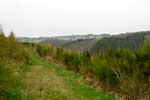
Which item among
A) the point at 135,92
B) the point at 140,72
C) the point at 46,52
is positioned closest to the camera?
the point at 135,92

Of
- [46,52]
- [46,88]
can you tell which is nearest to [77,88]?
[46,88]

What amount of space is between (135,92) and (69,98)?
77.6 inches

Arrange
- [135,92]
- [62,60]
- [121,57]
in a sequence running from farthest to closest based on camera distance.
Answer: [62,60]
[121,57]
[135,92]

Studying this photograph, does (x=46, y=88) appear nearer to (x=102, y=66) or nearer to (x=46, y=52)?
(x=102, y=66)

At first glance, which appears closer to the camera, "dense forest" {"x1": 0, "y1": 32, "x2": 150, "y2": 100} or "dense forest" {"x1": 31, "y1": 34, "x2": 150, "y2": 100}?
"dense forest" {"x1": 0, "y1": 32, "x2": 150, "y2": 100}

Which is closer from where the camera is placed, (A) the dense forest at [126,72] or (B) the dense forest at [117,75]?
(B) the dense forest at [117,75]

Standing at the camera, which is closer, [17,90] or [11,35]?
[17,90]

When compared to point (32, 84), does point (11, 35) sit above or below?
above

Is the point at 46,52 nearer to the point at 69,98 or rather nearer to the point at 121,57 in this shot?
the point at 121,57

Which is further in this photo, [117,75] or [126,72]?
[126,72]

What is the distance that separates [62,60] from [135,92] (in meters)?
16.2

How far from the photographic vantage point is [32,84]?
13.1 metres

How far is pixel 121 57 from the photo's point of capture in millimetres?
14102

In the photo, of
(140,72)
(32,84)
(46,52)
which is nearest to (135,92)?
(140,72)
